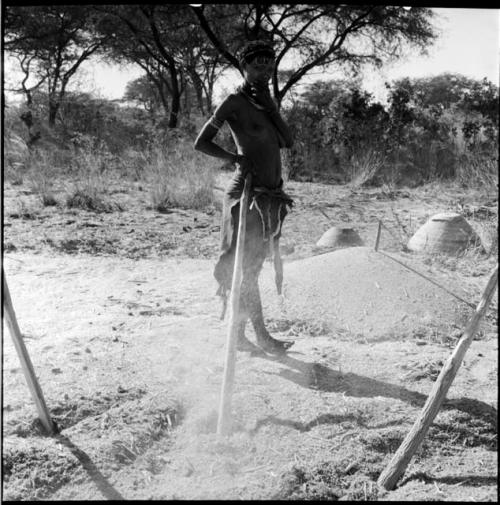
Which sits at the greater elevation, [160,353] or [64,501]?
[160,353]

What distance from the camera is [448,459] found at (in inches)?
92.7

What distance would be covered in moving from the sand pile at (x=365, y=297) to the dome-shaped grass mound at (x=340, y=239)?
138cm

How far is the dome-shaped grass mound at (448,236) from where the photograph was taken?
5633 mm

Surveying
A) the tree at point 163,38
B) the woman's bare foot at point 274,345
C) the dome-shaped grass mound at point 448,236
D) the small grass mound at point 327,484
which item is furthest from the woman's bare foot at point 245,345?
the tree at point 163,38

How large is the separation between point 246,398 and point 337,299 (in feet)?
4.73

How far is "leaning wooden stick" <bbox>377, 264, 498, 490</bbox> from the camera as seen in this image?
2018 mm

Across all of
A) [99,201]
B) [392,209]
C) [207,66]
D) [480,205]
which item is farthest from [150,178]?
[207,66]

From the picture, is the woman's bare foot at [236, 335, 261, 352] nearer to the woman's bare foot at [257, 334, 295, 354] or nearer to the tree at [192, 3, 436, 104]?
the woman's bare foot at [257, 334, 295, 354]

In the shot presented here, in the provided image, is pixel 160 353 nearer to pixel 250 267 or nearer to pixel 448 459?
pixel 250 267

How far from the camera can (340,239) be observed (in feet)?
19.4

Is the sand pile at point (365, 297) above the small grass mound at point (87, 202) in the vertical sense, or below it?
below

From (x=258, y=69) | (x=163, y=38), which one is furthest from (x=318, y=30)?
(x=258, y=69)

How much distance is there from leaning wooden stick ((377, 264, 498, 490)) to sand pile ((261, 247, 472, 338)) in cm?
159

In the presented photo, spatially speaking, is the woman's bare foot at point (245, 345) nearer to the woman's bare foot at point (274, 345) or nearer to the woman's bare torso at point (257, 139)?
the woman's bare foot at point (274, 345)
